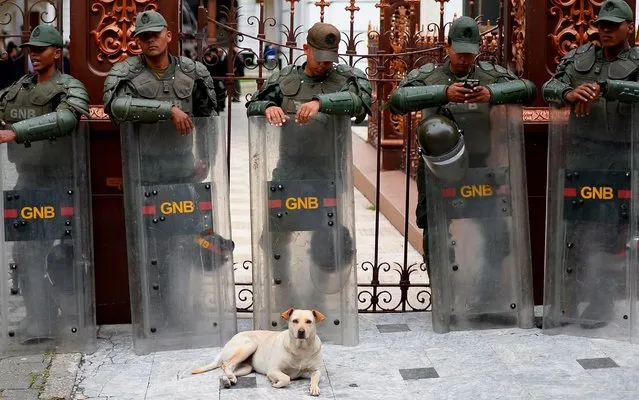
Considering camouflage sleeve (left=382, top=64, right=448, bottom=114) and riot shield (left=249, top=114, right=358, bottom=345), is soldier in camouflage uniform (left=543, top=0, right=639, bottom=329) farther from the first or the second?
riot shield (left=249, top=114, right=358, bottom=345)

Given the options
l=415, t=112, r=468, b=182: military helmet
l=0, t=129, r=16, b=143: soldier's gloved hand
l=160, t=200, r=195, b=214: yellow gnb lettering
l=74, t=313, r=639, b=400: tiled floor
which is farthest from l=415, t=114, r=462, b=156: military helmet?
l=0, t=129, r=16, b=143: soldier's gloved hand

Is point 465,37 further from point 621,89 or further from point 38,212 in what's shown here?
point 38,212

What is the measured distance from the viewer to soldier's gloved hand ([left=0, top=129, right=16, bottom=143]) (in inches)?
259

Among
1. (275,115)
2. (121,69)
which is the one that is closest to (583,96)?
(275,115)

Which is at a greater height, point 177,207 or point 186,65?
point 186,65

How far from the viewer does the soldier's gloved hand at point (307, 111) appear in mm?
6699

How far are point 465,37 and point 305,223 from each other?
1485mm

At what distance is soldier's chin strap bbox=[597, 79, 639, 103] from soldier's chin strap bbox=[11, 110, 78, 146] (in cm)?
313

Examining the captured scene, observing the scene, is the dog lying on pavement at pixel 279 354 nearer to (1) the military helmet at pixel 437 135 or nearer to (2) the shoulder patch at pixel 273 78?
(1) the military helmet at pixel 437 135

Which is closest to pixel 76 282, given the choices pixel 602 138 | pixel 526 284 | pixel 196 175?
pixel 196 175

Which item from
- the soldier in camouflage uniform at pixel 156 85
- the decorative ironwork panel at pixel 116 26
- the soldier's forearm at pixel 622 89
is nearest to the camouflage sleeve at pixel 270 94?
the soldier in camouflage uniform at pixel 156 85

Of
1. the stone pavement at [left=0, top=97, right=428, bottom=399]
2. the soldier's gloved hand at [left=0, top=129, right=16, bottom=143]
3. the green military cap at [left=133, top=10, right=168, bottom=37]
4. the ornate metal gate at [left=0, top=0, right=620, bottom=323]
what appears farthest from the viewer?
the ornate metal gate at [left=0, top=0, right=620, bottom=323]

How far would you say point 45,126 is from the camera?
6.66 meters

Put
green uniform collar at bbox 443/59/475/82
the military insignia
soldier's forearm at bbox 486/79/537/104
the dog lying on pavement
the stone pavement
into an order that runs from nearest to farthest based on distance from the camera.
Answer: the dog lying on pavement < the stone pavement < the military insignia < soldier's forearm at bbox 486/79/537/104 < green uniform collar at bbox 443/59/475/82
